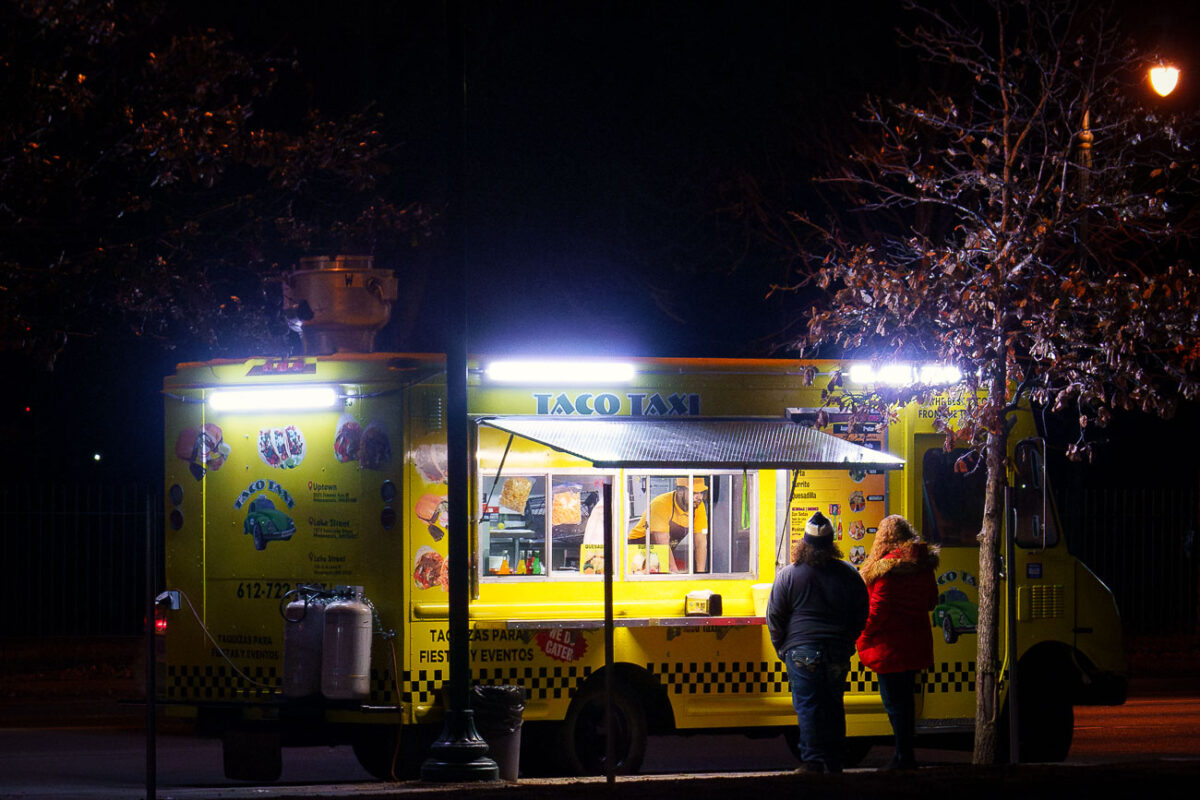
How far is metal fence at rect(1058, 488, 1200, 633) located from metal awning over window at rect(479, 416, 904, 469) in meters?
10.9

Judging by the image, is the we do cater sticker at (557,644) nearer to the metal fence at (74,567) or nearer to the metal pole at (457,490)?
the metal pole at (457,490)

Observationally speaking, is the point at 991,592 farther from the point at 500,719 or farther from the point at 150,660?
the point at 150,660

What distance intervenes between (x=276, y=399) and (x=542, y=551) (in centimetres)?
206

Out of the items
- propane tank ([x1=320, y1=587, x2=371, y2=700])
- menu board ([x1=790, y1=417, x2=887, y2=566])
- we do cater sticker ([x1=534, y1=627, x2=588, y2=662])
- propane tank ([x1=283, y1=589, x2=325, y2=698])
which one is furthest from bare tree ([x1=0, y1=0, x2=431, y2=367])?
menu board ([x1=790, y1=417, x2=887, y2=566])

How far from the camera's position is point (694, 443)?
400 inches

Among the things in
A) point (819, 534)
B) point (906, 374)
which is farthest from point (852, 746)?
point (906, 374)

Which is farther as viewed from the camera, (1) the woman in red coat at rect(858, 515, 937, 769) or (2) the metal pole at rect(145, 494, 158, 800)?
(1) the woman in red coat at rect(858, 515, 937, 769)

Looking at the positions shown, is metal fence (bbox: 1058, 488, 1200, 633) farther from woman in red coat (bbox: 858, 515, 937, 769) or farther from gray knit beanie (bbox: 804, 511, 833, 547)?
gray knit beanie (bbox: 804, 511, 833, 547)

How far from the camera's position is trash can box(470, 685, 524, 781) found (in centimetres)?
970

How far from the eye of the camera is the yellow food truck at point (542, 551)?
9.92 m

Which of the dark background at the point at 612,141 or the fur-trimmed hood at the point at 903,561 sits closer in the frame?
the fur-trimmed hood at the point at 903,561

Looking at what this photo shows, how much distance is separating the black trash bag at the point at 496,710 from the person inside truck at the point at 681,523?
1.74m

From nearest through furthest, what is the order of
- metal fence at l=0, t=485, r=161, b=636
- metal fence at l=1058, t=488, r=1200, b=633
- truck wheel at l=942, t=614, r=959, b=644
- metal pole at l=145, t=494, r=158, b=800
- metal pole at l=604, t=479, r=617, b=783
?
metal pole at l=145, t=494, r=158, b=800 → metal pole at l=604, t=479, r=617, b=783 → truck wheel at l=942, t=614, r=959, b=644 → metal fence at l=0, t=485, r=161, b=636 → metal fence at l=1058, t=488, r=1200, b=633

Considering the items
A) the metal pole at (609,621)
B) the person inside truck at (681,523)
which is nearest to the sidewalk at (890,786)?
the metal pole at (609,621)
